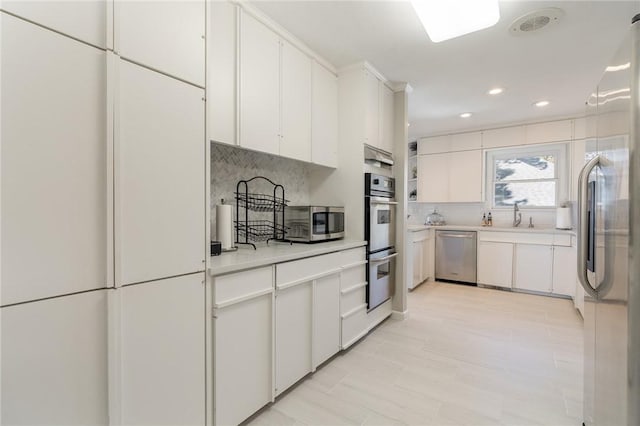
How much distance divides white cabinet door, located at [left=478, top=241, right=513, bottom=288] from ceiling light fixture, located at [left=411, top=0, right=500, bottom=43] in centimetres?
351

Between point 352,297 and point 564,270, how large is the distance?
3284mm

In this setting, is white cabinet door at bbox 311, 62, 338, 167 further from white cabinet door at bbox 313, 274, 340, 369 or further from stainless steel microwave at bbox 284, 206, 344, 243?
white cabinet door at bbox 313, 274, 340, 369

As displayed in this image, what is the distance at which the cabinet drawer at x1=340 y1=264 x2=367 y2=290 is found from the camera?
7.91 ft

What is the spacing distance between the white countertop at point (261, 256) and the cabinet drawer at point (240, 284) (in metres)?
0.03

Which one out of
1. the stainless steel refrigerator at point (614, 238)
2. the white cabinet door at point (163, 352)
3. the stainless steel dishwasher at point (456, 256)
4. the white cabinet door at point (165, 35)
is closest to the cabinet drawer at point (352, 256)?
the white cabinet door at point (163, 352)

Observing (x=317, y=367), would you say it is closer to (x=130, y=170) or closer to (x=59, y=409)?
(x=59, y=409)

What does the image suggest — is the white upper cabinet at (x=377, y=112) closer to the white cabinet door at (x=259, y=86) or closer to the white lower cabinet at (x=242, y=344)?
the white cabinet door at (x=259, y=86)

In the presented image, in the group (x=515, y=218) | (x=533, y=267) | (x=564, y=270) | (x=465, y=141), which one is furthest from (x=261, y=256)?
(x=515, y=218)

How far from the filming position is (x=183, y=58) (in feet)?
4.32

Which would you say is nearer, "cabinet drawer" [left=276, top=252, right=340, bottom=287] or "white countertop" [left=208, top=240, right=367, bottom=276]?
"white countertop" [left=208, top=240, right=367, bottom=276]

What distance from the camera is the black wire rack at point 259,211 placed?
2.31 m

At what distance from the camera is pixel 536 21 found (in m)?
2.04

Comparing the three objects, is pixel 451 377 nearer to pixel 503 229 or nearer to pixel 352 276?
pixel 352 276

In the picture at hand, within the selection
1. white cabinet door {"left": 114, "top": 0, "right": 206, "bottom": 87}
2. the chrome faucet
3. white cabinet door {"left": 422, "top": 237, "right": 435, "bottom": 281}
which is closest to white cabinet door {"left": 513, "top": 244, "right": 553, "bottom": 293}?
the chrome faucet
